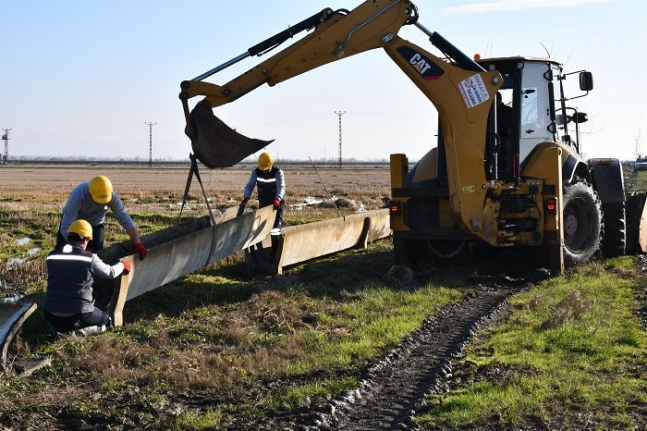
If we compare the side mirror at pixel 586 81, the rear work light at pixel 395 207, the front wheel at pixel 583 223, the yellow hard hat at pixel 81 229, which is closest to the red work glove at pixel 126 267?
the yellow hard hat at pixel 81 229

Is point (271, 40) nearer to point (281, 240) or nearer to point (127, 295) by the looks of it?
point (281, 240)

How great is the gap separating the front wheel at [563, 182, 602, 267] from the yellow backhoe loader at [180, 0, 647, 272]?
15mm

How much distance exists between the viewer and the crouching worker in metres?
8.58

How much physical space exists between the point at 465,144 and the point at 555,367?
4995 mm

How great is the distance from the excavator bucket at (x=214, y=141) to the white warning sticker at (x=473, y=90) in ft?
9.18

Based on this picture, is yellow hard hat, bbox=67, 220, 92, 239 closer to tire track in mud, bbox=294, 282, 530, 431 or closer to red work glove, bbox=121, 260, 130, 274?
red work glove, bbox=121, 260, 130, 274

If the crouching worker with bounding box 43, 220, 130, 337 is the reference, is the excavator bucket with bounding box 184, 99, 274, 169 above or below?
above

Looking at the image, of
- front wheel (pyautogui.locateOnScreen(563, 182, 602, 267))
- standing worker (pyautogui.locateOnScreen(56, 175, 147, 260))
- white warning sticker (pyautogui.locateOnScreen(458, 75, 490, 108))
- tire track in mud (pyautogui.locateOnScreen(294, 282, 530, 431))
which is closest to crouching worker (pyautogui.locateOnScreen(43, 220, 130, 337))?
standing worker (pyautogui.locateOnScreen(56, 175, 147, 260))

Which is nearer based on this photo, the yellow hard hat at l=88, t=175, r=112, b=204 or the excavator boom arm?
the yellow hard hat at l=88, t=175, r=112, b=204

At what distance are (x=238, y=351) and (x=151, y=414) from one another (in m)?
1.85

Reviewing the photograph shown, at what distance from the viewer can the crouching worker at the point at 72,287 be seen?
858 cm

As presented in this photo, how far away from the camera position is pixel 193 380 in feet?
23.2

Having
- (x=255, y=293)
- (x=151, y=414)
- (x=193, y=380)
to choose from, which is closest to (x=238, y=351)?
(x=193, y=380)

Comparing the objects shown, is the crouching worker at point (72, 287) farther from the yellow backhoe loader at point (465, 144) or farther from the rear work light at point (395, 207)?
the rear work light at point (395, 207)
